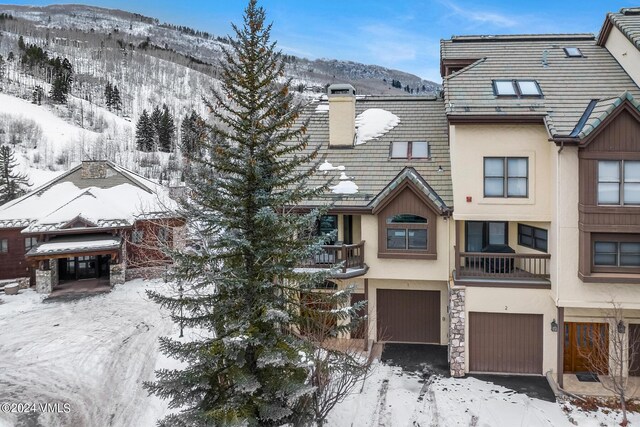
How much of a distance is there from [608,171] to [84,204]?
2631 cm

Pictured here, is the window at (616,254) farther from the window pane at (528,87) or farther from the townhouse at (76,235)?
the townhouse at (76,235)

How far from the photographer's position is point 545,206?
12430 millimetres

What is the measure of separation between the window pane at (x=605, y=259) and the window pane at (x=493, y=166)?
3.63m

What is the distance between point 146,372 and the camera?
1307 centimetres

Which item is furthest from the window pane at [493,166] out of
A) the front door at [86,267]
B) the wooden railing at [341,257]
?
the front door at [86,267]

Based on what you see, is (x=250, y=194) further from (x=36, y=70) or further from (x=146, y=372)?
(x=36, y=70)

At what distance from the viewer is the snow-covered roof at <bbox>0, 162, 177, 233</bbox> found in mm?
23173

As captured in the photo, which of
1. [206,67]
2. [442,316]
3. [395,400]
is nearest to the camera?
[395,400]

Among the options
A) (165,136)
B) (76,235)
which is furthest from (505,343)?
(165,136)

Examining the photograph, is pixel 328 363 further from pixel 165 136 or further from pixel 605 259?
pixel 165 136

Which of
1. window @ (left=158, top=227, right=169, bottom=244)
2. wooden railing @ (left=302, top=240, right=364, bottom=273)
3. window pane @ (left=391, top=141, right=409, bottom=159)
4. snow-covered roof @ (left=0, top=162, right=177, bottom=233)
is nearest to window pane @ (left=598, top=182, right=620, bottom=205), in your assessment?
window pane @ (left=391, top=141, right=409, bottom=159)

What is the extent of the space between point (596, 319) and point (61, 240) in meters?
26.4

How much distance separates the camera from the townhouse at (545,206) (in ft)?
36.6

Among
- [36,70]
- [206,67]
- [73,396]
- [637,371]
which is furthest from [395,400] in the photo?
[206,67]
